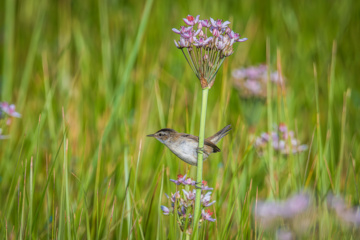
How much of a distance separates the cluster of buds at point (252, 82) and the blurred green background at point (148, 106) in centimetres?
11

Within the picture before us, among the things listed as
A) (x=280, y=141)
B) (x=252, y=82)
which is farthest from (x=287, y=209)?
(x=252, y=82)

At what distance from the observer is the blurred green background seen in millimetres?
2174

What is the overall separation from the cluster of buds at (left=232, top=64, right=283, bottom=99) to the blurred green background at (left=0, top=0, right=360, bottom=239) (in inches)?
4.5

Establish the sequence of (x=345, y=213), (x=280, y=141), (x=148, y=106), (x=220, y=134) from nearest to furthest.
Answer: (x=345, y=213), (x=220, y=134), (x=280, y=141), (x=148, y=106)

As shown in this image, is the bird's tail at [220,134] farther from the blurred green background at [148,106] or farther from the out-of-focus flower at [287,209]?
the out-of-focus flower at [287,209]

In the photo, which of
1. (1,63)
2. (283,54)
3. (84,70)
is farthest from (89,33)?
(283,54)

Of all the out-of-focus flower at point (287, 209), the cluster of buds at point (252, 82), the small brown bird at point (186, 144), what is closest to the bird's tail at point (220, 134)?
the small brown bird at point (186, 144)

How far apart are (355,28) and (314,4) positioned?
657mm

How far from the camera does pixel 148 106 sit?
9.41ft

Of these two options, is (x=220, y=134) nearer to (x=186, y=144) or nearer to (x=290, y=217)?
(x=186, y=144)

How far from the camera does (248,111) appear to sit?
3.47 metres

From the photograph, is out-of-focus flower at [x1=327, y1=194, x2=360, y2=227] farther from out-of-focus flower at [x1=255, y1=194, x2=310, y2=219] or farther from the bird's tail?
the bird's tail

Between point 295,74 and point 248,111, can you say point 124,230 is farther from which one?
point 295,74

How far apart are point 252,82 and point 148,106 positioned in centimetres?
98
